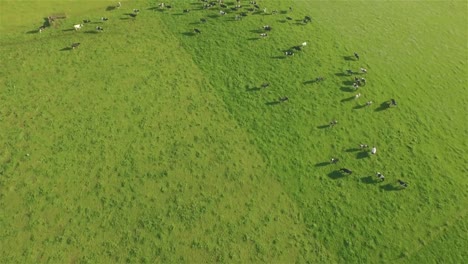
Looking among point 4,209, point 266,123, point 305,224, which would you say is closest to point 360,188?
point 305,224

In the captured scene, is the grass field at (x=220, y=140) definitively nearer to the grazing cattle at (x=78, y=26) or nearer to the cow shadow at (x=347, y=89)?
the cow shadow at (x=347, y=89)

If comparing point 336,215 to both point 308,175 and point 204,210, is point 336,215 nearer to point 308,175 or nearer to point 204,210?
point 308,175

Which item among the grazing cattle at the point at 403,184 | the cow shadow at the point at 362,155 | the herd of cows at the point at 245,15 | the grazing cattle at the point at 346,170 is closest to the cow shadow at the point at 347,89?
the herd of cows at the point at 245,15

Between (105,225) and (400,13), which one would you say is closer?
(105,225)

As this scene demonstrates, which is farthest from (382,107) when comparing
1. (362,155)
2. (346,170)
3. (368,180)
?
(346,170)

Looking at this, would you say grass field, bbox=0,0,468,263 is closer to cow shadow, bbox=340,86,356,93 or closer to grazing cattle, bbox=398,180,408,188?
cow shadow, bbox=340,86,356,93

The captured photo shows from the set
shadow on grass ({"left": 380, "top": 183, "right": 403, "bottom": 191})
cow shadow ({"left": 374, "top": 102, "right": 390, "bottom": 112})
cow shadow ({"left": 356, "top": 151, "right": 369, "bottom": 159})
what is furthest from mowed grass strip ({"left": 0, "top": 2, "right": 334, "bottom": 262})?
cow shadow ({"left": 374, "top": 102, "right": 390, "bottom": 112})
